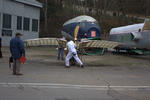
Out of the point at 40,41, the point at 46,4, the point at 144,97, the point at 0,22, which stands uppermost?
the point at 46,4

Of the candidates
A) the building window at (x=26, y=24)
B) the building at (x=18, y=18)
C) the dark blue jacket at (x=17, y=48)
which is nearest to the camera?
the dark blue jacket at (x=17, y=48)

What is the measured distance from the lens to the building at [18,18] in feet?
96.7

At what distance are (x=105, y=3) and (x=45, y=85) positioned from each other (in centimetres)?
4252

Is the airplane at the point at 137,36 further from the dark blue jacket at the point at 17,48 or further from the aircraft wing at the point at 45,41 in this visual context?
the dark blue jacket at the point at 17,48

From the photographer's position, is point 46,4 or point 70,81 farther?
point 46,4

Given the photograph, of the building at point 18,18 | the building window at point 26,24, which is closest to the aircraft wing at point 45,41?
the building at point 18,18

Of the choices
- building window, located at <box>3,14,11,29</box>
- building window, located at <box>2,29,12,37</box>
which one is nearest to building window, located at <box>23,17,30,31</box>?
building window, located at <box>3,14,11,29</box>

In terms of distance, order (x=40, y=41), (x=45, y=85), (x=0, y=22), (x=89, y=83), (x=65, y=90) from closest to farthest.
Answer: (x=65, y=90), (x=45, y=85), (x=89, y=83), (x=40, y=41), (x=0, y=22)

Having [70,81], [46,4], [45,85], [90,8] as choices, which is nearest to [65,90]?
[45,85]

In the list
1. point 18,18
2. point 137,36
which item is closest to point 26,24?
point 18,18

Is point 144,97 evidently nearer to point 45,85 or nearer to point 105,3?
point 45,85

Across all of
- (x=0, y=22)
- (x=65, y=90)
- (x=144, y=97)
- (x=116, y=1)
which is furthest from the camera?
(x=116, y=1)

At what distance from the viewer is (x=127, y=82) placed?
9344 mm

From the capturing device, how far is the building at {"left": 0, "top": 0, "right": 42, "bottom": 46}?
96.7 feet
